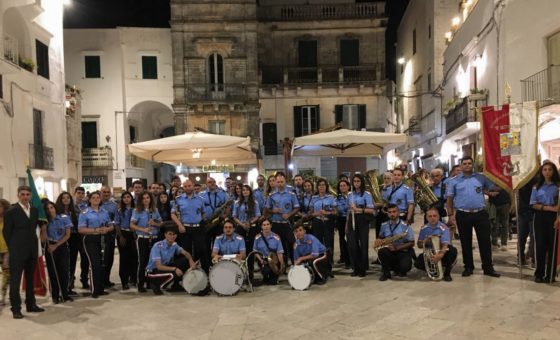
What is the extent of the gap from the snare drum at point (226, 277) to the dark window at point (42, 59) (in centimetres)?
1385

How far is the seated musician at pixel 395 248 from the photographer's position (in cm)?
791

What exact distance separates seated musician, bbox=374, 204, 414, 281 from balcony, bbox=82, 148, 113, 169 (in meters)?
22.5

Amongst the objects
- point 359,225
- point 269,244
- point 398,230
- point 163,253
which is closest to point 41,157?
point 163,253

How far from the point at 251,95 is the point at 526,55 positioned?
54.4ft

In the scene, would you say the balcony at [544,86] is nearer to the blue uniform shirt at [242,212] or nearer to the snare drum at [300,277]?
the blue uniform shirt at [242,212]

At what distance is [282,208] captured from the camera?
8.52 m

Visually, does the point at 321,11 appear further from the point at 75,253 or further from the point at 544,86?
the point at 75,253

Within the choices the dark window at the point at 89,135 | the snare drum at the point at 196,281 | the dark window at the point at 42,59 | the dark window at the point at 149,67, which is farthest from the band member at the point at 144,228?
the dark window at the point at 149,67

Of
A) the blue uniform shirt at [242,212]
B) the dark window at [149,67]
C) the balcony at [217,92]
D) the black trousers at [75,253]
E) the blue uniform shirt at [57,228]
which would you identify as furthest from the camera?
the dark window at [149,67]

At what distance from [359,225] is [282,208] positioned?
4.73ft

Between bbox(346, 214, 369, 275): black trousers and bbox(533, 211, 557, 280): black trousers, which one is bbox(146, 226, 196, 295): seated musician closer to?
bbox(346, 214, 369, 275): black trousers

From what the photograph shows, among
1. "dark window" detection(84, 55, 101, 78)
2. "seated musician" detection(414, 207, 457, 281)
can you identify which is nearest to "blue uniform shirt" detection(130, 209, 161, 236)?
A: "seated musician" detection(414, 207, 457, 281)

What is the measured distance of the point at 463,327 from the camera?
5367 millimetres

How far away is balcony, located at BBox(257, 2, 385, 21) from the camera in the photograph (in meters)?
29.2
